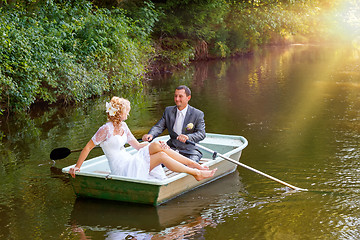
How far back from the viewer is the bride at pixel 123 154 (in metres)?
5.79

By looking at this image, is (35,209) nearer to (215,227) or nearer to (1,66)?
(215,227)

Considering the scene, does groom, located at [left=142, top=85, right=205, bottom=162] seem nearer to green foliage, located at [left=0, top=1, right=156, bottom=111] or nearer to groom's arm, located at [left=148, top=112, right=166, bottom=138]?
groom's arm, located at [left=148, top=112, right=166, bottom=138]

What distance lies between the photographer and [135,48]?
1636 centimetres

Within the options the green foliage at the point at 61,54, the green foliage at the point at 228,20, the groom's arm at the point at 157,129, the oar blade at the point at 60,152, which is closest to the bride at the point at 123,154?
the groom's arm at the point at 157,129

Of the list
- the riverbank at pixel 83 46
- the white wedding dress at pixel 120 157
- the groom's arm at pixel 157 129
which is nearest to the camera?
the white wedding dress at pixel 120 157

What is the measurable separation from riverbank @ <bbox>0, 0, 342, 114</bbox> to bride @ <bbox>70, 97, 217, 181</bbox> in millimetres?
5172

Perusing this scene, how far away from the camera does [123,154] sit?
593cm

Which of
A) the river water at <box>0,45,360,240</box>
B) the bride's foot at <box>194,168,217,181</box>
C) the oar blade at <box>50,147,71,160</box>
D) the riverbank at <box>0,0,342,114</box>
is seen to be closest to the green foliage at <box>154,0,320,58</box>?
the riverbank at <box>0,0,342,114</box>

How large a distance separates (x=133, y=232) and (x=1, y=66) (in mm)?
6512

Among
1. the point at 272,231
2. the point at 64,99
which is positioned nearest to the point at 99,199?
the point at 272,231

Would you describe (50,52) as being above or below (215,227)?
above

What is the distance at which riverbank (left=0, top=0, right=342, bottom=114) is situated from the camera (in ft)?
36.7

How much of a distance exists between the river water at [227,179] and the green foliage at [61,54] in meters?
0.60

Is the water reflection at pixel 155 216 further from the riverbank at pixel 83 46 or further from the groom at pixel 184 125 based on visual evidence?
the riverbank at pixel 83 46
